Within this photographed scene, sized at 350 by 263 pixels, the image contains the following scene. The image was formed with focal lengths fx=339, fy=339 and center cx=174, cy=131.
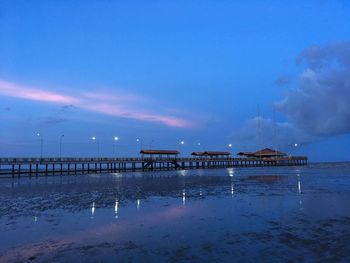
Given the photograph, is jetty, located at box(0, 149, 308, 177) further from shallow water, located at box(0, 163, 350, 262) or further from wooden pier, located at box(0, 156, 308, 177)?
shallow water, located at box(0, 163, 350, 262)

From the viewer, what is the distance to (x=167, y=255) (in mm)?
9164

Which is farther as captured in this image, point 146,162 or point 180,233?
point 146,162

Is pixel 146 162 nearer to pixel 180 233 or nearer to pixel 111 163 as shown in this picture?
pixel 111 163

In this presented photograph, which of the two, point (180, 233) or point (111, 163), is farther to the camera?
point (111, 163)

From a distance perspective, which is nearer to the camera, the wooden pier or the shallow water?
the shallow water

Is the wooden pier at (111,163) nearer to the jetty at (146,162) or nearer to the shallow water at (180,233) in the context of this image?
the jetty at (146,162)

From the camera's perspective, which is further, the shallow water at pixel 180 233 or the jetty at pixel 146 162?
the jetty at pixel 146 162

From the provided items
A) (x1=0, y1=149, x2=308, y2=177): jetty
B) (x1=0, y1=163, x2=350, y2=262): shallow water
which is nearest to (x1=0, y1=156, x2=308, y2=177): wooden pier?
(x1=0, y1=149, x2=308, y2=177): jetty

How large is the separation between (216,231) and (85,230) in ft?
16.1

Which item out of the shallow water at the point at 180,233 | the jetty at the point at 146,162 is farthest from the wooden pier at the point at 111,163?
the shallow water at the point at 180,233

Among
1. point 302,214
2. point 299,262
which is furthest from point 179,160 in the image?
point 299,262

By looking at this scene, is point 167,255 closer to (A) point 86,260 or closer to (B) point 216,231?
(A) point 86,260

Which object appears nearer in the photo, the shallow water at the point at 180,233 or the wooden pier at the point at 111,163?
the shallow water at the point at 180,233

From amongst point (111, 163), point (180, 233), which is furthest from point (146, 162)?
point (180, 233)
